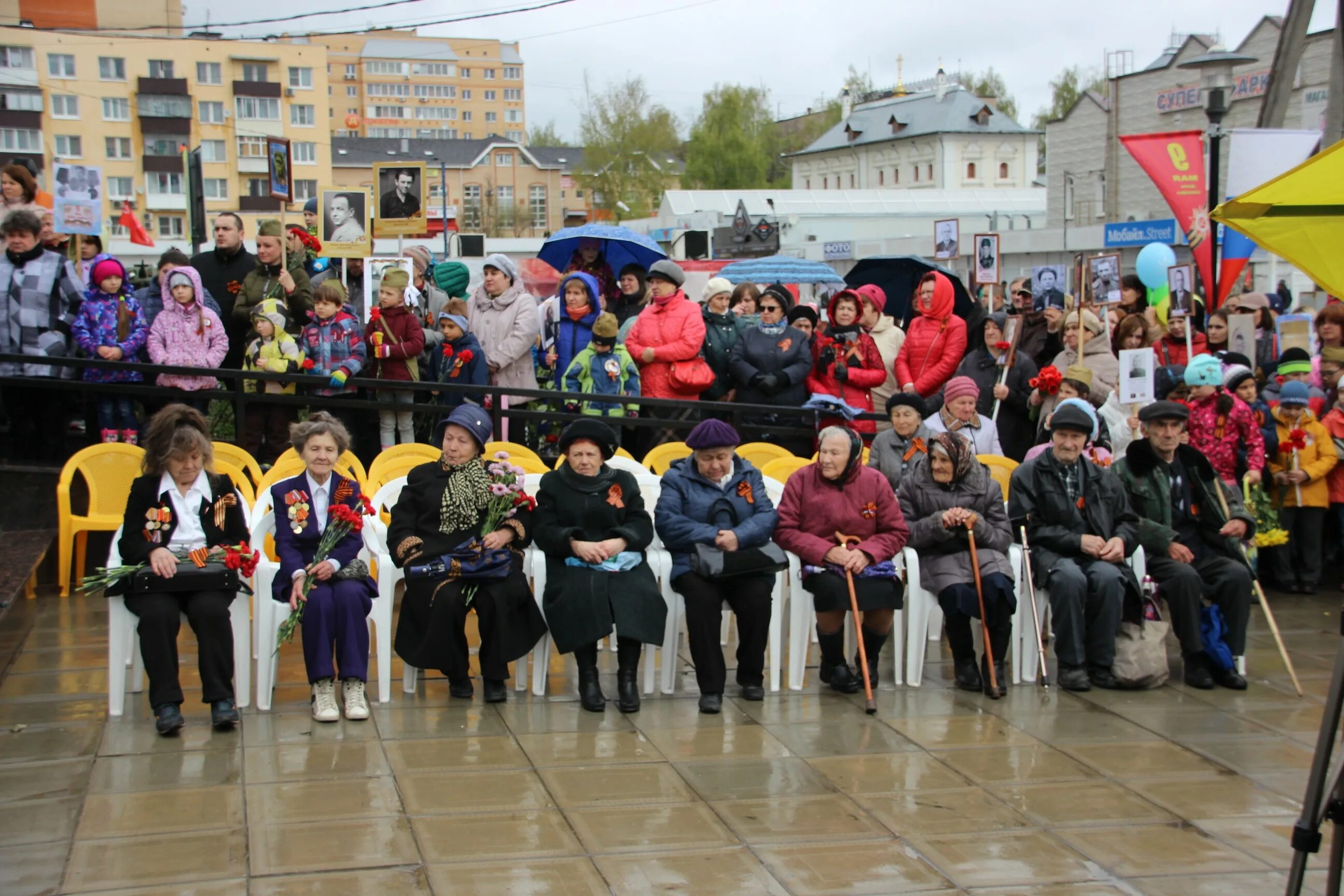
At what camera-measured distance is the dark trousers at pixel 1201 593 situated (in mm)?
6859

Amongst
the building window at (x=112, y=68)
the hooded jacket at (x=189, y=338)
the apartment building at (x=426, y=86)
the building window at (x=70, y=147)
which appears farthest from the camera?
the apartment building at (x=426, y=86)

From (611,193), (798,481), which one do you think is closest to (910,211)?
(611,193)

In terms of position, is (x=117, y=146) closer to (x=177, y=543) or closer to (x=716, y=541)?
(x=177, y=543)

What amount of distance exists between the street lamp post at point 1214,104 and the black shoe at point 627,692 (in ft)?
26.3

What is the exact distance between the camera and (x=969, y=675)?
669 cm

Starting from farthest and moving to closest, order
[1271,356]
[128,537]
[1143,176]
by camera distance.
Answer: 1. [1143,176]
2. [1271,356]
3. [128,537]

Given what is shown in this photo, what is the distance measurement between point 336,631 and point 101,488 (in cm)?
263

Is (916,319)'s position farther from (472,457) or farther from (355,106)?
(355,106)

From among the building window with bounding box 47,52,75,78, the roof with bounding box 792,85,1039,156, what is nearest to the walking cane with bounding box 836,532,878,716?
the building window with bounding box 47,52,75,78

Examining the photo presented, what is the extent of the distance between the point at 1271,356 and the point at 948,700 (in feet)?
20.0

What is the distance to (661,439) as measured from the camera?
9.54 metres

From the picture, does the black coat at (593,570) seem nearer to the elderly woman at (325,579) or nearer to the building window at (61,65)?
the elderly woman at (325,579)

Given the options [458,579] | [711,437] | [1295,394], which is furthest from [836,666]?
[1295,394]

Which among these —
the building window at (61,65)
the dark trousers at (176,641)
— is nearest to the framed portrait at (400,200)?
the dark trousers at (176,641)
